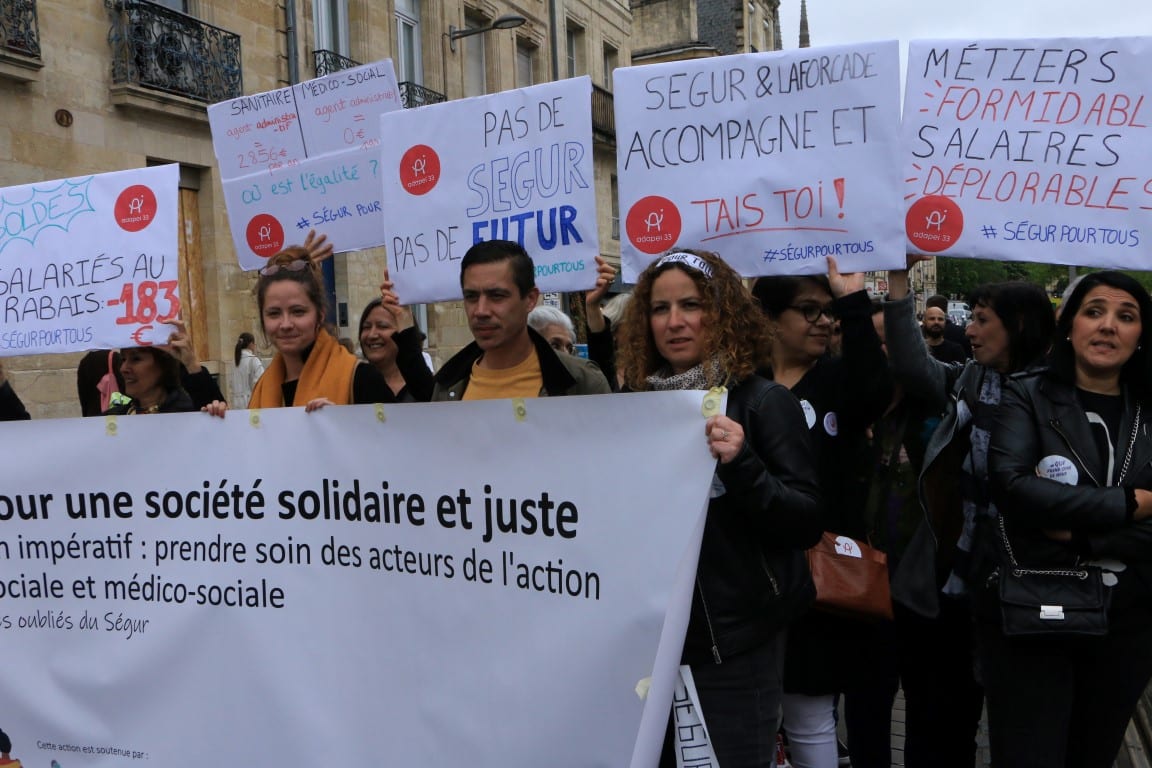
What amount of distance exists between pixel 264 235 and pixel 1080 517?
10.8 feet

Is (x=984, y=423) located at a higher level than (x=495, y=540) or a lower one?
higher

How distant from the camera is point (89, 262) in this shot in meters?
3.44

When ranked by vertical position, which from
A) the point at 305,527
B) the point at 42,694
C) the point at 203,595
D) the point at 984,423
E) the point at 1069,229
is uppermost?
the point at 1069,229

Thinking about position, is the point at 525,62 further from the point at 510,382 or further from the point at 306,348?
the point at 510,382

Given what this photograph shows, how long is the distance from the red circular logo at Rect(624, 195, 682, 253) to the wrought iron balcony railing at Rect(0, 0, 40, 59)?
9.30 m

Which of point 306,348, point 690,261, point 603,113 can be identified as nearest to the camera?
point 690,261

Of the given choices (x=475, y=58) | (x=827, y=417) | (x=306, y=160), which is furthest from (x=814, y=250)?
(x=475, y=58)

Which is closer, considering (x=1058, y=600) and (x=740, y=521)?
(x=740, y=521)

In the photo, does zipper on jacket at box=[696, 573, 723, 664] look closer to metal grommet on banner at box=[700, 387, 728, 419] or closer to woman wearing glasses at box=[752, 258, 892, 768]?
metal grommet on banner at box=[700, 387, 728, 419]

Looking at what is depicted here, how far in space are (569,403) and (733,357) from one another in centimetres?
40

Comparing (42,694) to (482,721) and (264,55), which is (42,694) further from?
(264,55)

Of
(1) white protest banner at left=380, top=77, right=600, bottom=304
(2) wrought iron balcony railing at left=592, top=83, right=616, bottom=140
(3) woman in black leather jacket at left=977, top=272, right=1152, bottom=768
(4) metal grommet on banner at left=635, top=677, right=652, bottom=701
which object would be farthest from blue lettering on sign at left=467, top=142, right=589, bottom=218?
(2) wrought iron balcony railing at left=592, top=83, right=616, bottom=140

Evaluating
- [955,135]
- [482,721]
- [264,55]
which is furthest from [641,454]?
[264,55]

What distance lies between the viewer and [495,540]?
2.34 m
